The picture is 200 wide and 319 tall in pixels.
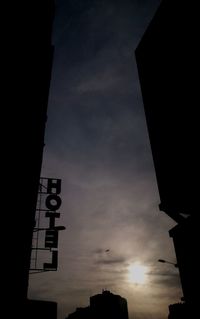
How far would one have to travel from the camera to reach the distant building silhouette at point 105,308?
55.8 metres

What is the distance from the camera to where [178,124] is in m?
8.12

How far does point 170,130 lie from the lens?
8.55 m

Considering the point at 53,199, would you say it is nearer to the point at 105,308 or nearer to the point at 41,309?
the point at 41,309

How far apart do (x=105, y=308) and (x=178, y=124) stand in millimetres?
60612

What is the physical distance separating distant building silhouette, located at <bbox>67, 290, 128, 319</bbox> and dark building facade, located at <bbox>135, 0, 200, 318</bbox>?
58.0 meters

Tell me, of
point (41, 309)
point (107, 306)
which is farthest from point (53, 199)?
point (107, 306)

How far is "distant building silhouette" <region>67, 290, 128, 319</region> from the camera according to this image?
55781mm

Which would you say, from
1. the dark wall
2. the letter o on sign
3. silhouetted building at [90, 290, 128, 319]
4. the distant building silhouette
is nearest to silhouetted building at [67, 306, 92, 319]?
the distant building silhouette

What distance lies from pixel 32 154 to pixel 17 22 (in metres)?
6.96

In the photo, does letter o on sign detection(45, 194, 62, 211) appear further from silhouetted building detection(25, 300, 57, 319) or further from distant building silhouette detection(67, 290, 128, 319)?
distant building silhouette detection(67, 290, 128, 319)

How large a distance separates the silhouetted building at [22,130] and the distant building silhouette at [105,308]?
52587 mm

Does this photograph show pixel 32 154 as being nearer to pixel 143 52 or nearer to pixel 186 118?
pixel 143 52

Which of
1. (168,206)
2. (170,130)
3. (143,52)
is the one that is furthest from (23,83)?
(168,206)

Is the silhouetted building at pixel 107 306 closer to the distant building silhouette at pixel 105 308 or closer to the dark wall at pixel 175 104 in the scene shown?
the distant building silhouette at pixel 105 308
